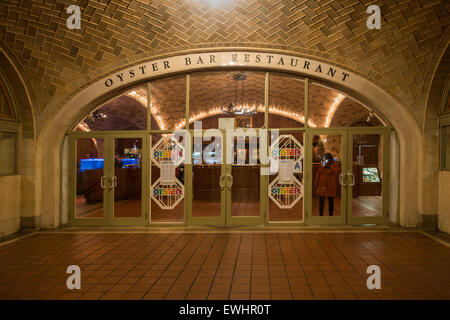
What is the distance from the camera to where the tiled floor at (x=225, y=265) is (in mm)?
3621

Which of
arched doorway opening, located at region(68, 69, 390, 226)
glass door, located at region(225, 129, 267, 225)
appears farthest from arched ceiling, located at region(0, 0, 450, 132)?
glass door, located at region(225, 129, 267, 225)

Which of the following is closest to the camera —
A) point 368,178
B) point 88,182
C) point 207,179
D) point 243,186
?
point 207,179

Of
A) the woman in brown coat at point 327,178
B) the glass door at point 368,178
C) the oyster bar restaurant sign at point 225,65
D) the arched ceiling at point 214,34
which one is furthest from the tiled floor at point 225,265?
the oyster bar restaurant sign at point 225,65

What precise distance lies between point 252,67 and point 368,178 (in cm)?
624

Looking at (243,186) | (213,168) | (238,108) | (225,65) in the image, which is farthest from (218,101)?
(225,65)

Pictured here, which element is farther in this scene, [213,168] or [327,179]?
[213,168]

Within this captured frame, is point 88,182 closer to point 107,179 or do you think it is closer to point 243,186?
point 107,179

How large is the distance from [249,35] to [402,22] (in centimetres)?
294

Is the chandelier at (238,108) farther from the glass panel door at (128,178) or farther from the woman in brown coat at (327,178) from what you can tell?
the woman in brown coat at (327,178)

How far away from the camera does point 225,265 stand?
4.47 meters

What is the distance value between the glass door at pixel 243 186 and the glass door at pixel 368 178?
2045mm

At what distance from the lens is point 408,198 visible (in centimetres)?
646

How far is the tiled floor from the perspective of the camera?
3621 mm

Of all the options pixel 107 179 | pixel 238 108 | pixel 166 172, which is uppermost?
pixel 238 108
